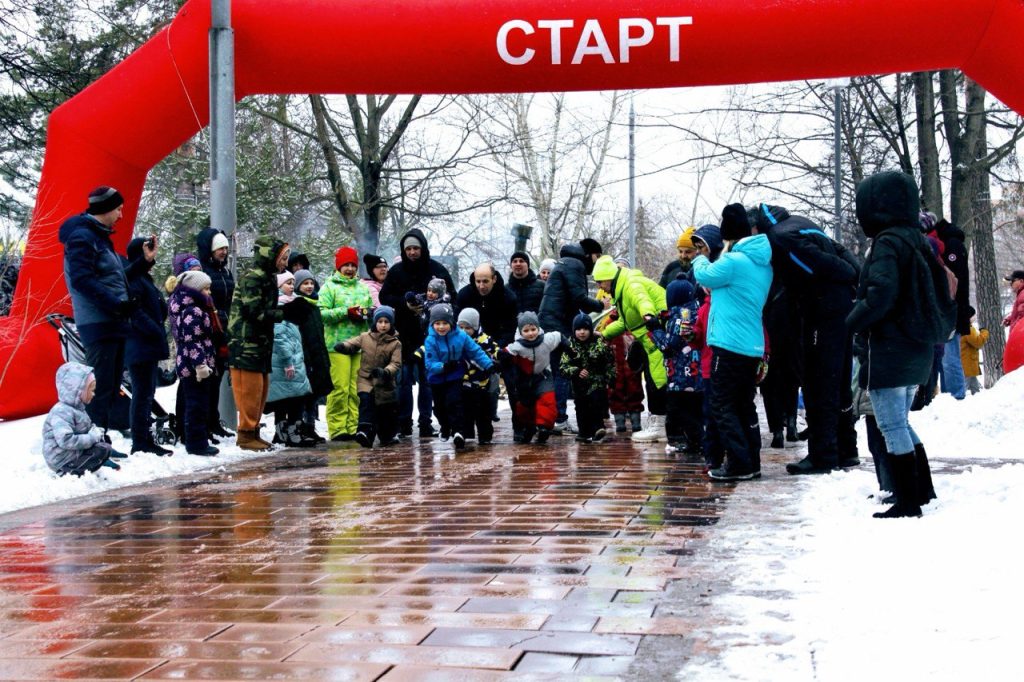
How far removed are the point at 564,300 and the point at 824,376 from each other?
4.33m

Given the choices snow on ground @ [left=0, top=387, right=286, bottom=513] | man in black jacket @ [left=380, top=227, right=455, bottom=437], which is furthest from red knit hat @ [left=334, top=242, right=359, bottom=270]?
snow on ground @ [left=0, top=387, right=286, bottom=513]

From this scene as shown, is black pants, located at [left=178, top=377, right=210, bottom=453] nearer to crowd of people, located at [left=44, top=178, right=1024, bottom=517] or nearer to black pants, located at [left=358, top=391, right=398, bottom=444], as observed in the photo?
crowd of people, located at [left=44, top=178, right=1024, bottom=517]

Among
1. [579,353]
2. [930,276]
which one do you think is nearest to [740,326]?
[930,276]

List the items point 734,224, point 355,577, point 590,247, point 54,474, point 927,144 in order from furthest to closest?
point 927,144
point 590,247
point 54,474
point 734,224
point 355,577

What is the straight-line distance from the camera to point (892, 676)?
10.4ft

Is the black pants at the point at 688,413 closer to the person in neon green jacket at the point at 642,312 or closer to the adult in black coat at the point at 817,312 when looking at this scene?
the person in neon green jacket at the point at 642,312

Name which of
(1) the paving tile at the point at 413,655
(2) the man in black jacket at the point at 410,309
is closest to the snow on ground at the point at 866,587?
(1) the paving tile at the point at 413,655

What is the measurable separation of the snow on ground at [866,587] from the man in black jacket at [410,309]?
5762mm

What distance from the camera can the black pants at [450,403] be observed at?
10.9 meters

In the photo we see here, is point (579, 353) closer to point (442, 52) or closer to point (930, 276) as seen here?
point (442, 52)

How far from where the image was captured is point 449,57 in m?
11.0

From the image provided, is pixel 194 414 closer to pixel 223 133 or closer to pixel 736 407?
pixel 223 133

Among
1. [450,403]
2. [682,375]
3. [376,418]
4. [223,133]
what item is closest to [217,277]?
[223,133]

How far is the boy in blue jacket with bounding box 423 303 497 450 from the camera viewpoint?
1102 cm
